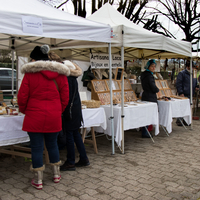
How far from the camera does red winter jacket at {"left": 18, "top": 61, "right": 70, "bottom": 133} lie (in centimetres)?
276

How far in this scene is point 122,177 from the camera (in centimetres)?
346

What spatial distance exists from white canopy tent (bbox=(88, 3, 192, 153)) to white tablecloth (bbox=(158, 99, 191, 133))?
1220mm

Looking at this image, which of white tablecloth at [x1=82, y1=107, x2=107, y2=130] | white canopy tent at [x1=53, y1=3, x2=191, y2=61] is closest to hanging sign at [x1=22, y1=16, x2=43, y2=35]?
white canopy tent at [x1=53, y1=3, x2=191, y2=61]

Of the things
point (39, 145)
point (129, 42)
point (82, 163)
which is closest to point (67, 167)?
point (82, 163)

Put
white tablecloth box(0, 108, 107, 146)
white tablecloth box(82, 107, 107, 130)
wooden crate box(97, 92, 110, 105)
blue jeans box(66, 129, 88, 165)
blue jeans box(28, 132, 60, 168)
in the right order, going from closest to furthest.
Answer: blue jeans box(28, 132, 60, 168)
white tablecloth box(0, 108, 107, 146)
blue jeans box(66, 129, 88, 165)
white tablecloth box(82, 107, 107, 130)
wooden crate box(97, 92, 110, 105)

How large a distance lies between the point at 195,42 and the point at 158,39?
13.7 metres

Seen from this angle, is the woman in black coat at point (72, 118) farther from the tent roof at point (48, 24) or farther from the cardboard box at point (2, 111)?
the cardboard box at point (2, 111)

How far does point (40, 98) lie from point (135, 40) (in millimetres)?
2404

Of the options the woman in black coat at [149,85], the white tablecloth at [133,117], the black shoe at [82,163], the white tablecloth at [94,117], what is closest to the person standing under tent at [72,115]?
the black shoe at [82,163]

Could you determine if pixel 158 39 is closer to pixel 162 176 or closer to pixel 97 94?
pixel 97 94

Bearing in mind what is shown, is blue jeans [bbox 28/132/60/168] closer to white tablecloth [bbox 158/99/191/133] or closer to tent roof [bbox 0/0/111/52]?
tent roof [bbox 0/0/111/52]

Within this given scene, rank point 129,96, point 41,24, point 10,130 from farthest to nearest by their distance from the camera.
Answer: point 129,96, point 10,130, point 41,24

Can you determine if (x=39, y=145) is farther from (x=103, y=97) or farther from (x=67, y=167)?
(x=103, y=97)

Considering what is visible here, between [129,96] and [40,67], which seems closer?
[40,67]
